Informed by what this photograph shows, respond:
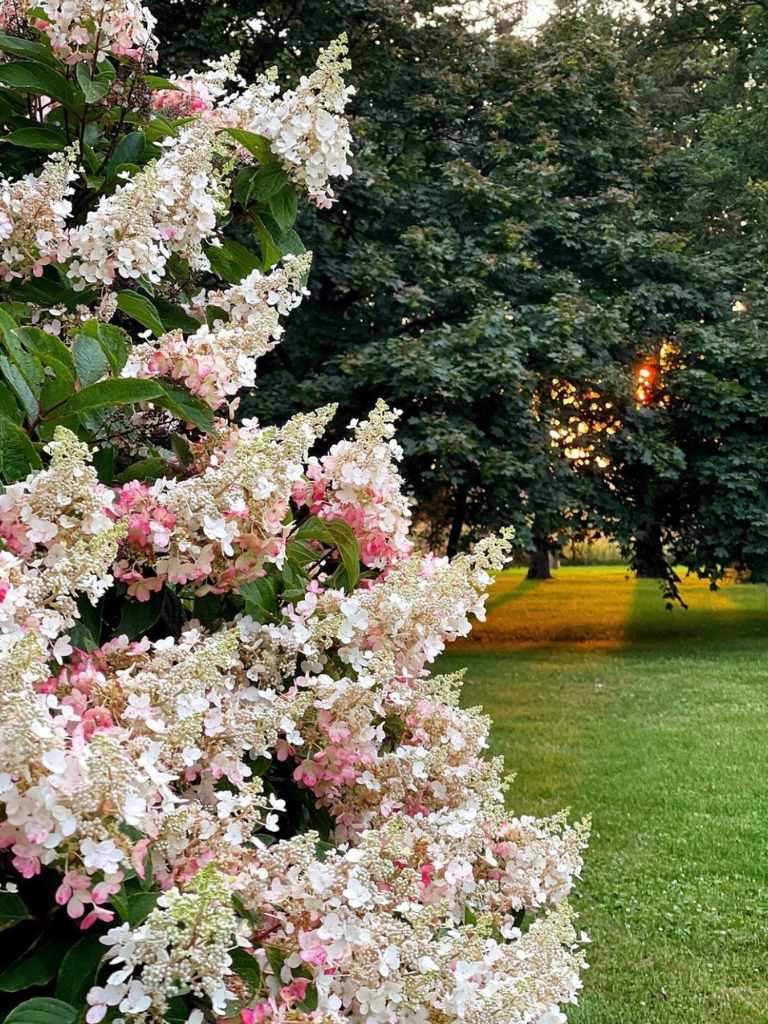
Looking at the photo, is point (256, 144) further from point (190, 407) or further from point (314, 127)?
point (190, 407)

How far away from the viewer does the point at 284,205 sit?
76.4 inches

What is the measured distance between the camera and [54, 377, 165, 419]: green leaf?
1353mm

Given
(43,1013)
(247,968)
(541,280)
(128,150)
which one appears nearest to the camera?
(43,1013)

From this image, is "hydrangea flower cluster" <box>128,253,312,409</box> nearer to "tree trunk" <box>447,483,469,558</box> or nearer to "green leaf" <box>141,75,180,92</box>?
"green leaf" <box>141,75,180,92</box>

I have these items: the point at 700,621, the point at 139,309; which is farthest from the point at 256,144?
the point at 700,621

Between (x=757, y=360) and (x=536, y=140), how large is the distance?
11.2ft

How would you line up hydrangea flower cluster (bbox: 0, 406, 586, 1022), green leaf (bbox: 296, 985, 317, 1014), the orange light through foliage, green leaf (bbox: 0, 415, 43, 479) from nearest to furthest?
hydrangea flower cluster (bbox: 0, 406, 586, 1022) → green leaf (bbox: 296, 985, 317, 1014) → green leaf (bbox: 0, 415, 43, 479) → the orange light through foliage

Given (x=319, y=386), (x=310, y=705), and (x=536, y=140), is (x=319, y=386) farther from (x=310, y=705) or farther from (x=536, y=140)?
(x=310, y=705)

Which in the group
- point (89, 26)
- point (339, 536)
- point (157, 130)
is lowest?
point (339, 536)

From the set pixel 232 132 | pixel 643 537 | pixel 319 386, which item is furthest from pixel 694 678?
pixel 232 132

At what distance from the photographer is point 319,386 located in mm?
9312

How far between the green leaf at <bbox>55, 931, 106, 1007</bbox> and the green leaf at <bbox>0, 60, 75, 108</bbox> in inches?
55.5

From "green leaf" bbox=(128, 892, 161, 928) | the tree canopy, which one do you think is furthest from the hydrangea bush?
the tree canopy

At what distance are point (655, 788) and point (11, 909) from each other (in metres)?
6.32
